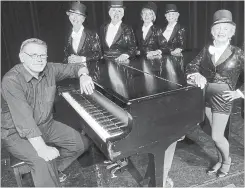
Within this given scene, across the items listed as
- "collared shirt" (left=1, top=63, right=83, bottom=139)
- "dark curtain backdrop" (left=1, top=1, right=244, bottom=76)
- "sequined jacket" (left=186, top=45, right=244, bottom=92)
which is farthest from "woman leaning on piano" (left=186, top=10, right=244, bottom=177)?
"dark curtain backdrop" (left=1, top=1, right=244, bottom=76)

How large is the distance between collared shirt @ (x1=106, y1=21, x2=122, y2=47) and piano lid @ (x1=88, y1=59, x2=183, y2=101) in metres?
1.30

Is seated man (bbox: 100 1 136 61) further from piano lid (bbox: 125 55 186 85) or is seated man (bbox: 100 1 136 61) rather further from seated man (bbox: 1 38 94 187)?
seated man (bbox: 1 38 94 187)

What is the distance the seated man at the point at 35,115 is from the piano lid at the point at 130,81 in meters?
0.20

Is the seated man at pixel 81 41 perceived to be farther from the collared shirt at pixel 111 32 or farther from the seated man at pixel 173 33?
the seated man at pixel 173 33

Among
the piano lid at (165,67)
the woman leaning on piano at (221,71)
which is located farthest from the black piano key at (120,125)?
the woman leaning on piano at (221,71)

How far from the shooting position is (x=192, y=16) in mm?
6984

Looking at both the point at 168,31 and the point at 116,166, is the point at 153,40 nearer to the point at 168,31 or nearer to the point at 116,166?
the point at 168,31

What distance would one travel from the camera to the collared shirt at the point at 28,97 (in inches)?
84.3

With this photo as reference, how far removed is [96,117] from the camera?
229 centimetres

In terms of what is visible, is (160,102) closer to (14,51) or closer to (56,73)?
(56,73)

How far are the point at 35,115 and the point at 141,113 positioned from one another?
113 centimetres

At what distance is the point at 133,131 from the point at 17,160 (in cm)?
106

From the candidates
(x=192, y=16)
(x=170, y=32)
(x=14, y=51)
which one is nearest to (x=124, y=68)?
(x=170, y=32)

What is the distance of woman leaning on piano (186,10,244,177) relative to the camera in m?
2.38
